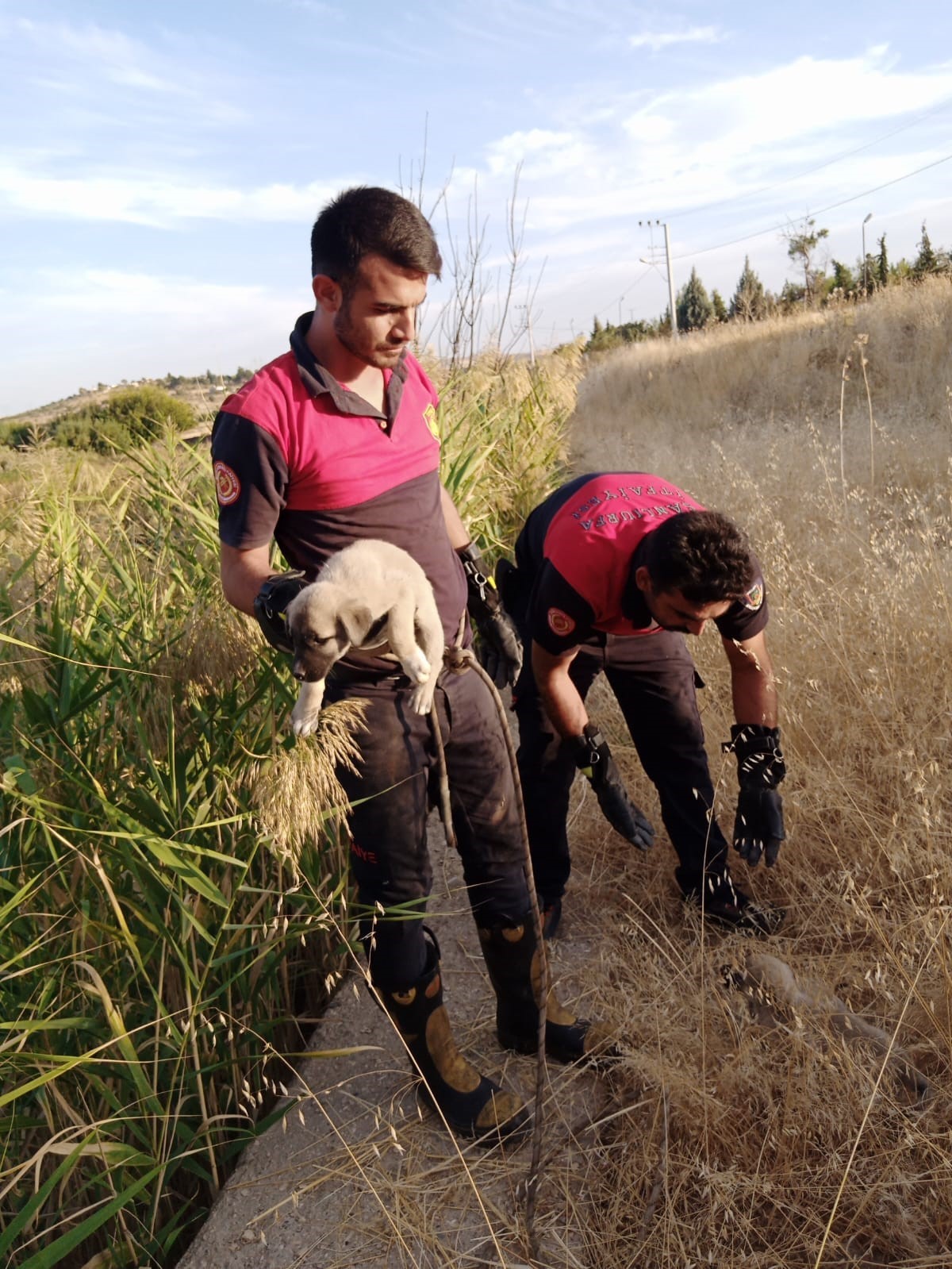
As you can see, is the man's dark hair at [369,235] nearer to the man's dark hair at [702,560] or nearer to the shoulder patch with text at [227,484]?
the shoulder patch with text at [227,484]

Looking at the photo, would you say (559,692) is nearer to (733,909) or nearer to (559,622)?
(559,622)

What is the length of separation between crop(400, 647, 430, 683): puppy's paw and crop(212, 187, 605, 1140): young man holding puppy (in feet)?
0.73

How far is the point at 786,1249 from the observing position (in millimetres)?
1514

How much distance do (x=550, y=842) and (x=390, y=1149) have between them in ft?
3.20

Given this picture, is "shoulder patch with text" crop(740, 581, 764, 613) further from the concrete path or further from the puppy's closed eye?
the puppy's closed eye

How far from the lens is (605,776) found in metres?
2.42

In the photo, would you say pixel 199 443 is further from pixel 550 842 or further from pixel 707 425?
pixel 707 425

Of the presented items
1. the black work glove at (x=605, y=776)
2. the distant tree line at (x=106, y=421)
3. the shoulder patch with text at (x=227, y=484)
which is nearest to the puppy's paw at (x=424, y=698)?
the shoulder patch with text at (x=227, y=484)

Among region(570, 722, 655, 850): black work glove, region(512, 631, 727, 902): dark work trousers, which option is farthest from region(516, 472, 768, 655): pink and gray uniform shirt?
region(570, 722, 655, 850): black work glove

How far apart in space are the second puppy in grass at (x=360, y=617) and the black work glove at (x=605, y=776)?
96cm

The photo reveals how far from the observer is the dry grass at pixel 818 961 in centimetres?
158

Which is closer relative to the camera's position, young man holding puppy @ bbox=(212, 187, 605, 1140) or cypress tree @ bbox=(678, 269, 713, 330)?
young man holding puppy @ bbox=(212, 187, 605, 1140)

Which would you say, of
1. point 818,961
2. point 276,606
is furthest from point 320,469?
point 818,961

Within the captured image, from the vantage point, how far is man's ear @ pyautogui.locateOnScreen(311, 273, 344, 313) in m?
1.66
